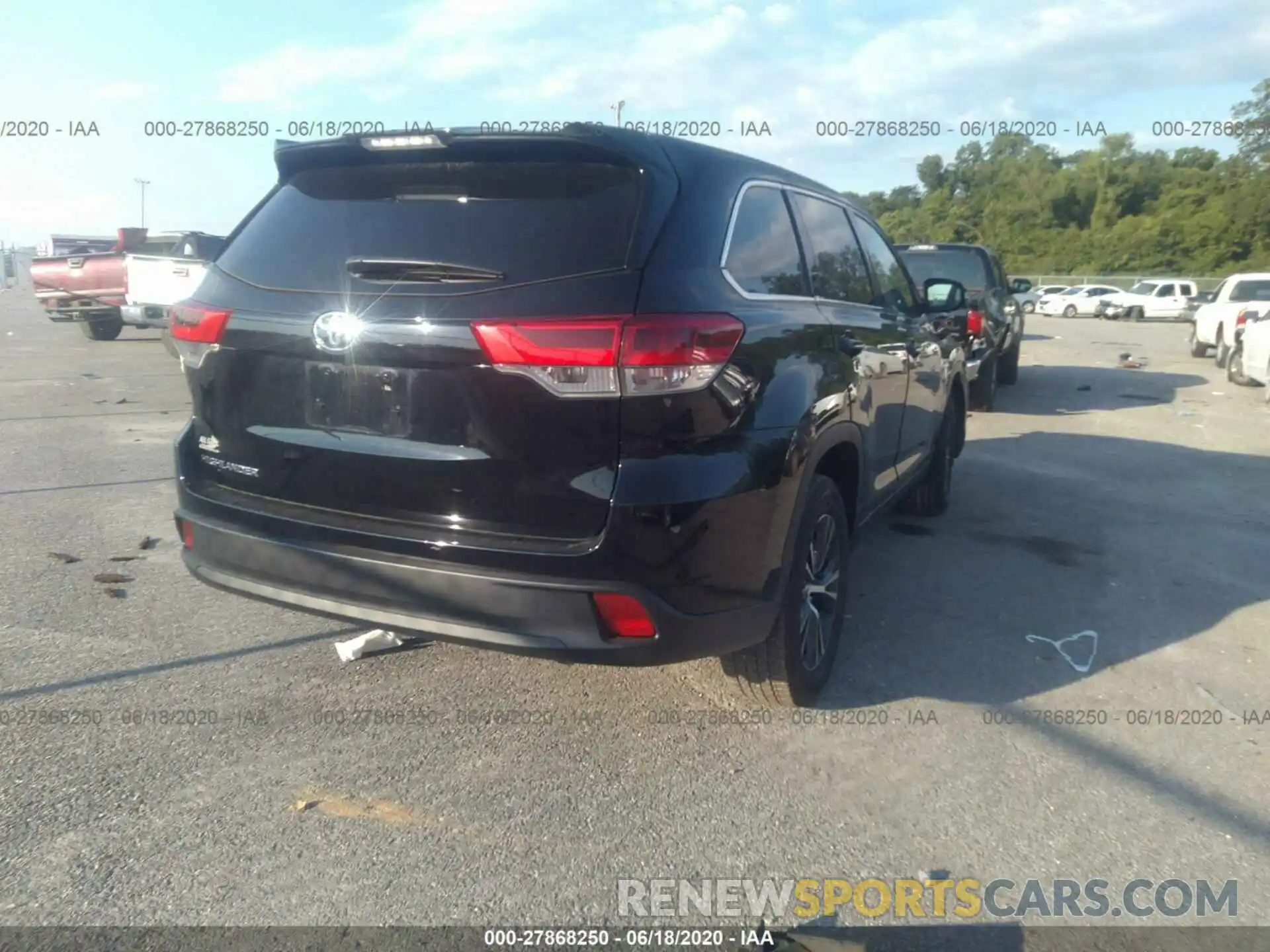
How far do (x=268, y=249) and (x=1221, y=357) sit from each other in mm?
18127

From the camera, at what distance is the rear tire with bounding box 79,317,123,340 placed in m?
18.9

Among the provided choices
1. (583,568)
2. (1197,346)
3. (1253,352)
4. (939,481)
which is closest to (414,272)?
(583,568)

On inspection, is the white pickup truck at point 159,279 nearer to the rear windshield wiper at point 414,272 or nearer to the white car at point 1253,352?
the rear windshield wiper at point 414,272

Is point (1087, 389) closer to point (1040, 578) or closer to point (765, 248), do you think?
point (1040, 578)

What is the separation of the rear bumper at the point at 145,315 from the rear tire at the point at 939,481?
11.7 metres

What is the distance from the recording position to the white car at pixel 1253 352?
13.5 m

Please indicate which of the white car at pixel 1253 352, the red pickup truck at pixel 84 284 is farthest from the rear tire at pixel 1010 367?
the red pickup truck at pixel 84 284

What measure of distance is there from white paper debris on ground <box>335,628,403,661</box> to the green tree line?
45.4 meters

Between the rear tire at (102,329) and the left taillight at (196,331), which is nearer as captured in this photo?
the left taillight at (196,331)

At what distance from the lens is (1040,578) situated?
18.5 ft

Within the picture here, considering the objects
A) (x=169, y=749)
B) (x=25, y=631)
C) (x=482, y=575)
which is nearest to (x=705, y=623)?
(x=482, y=575)

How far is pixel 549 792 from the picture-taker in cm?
334

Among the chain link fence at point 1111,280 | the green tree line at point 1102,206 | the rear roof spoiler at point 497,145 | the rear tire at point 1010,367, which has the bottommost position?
the rear tire at point 1010,367

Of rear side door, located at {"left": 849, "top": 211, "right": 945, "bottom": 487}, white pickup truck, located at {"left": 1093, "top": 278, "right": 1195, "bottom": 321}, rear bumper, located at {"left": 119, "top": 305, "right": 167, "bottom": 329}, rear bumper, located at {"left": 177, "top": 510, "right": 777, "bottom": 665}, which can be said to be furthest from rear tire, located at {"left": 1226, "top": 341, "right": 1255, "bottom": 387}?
white pickup truck, located at {"left": 1093, "top": 278, "right": 1195, "bottom": 321}
